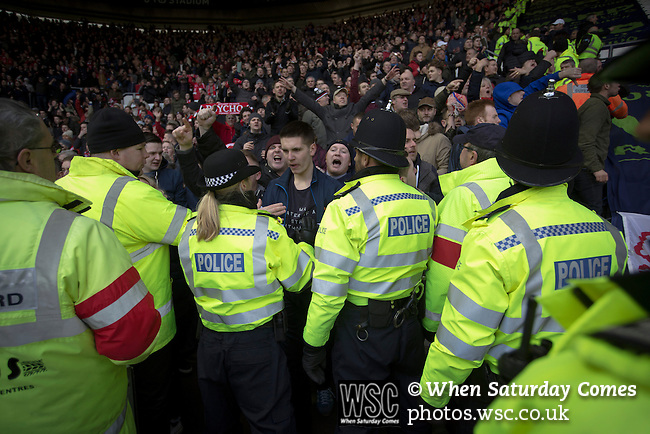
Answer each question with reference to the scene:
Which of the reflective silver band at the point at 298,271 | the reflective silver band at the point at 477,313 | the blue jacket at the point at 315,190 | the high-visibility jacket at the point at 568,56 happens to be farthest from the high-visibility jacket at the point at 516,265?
the high-visibility jacket at the point at 568,56

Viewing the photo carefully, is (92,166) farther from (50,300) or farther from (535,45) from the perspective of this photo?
(535,45)

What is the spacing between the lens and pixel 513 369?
38.0 inches

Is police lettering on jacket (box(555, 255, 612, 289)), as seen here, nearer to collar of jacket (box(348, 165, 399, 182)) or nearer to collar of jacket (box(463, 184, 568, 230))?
collar of jacket (box(463, 184, 568, 230))

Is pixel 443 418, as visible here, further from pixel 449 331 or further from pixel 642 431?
pixel 642 431

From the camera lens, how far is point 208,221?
2.04 meters

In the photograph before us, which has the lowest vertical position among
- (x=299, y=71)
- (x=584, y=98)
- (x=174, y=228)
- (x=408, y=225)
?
(x=174, y=228)

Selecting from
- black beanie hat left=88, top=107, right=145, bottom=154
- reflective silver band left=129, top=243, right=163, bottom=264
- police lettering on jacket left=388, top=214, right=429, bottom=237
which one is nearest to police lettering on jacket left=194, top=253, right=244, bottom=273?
reflective silver band left=129, top=243, right=163, bottom=264

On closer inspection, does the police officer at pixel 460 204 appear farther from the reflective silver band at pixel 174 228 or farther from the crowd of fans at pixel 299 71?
the reflective silver band at pixel 174 228

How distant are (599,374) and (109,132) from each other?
2680 millimetres

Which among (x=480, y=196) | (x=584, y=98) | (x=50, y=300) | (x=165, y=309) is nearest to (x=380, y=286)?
(x=480, y=196)

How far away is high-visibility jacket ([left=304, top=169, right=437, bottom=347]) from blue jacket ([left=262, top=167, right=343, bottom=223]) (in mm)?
926

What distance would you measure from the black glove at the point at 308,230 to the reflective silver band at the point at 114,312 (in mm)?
1438

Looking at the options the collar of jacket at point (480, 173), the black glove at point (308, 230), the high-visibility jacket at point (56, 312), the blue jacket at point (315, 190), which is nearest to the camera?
the high-visibility jacket at point (56, 312)

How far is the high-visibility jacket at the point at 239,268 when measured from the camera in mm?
2037
